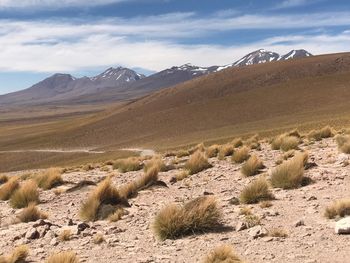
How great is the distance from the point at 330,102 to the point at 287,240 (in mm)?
72987

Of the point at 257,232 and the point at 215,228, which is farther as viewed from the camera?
the point at 215,228

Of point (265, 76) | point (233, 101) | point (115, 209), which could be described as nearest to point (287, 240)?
point (115, 209)

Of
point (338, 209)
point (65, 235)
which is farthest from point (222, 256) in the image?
point (65, 235)

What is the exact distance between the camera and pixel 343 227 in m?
8.84

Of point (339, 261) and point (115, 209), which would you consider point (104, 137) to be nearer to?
point (115, 209)

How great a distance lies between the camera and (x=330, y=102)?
256 feet

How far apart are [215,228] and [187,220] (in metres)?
Result: 0.63

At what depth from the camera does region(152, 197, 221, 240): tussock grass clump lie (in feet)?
33.1

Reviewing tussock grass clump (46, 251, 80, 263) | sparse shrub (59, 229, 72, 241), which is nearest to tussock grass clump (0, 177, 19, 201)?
sparse shrub (59, 229, 72, 241)

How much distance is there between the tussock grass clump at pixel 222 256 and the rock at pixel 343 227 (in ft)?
6.93

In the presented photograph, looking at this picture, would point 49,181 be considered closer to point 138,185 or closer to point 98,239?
point 138,185

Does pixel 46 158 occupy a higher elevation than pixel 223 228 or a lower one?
lower

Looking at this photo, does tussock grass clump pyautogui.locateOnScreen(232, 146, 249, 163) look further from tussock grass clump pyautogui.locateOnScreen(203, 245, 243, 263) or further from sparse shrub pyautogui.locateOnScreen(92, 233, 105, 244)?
tussock grass clump pyautogui.locateOnScreen(203, 245, 243, 263)

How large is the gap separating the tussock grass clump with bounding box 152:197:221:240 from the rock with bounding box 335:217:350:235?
2.50m
